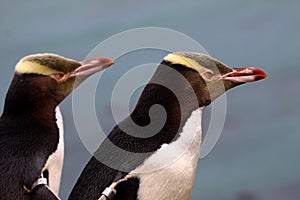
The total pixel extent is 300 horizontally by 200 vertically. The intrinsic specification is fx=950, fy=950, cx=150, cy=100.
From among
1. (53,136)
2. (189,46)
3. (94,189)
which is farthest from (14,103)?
(189,46)

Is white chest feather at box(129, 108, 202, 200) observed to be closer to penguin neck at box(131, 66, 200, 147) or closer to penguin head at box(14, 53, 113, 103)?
penguin neck at box(131, 66, 200, 147)

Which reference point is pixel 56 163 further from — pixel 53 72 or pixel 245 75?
pixel 245 75

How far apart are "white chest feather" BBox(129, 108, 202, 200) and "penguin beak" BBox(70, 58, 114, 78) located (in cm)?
36

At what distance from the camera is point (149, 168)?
3039 millimetres

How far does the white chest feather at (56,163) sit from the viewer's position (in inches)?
122

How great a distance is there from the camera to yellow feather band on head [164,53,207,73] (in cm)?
319

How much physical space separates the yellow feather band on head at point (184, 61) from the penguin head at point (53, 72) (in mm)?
219

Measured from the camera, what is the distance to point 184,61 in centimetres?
319

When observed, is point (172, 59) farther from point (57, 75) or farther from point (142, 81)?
point (57, 75)

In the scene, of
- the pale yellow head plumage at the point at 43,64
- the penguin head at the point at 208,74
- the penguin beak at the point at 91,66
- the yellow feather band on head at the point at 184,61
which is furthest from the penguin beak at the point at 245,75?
the pale yellow head plumage at the point at 43,64

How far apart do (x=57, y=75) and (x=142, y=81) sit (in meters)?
0.32

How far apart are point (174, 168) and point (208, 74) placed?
1.18 ft

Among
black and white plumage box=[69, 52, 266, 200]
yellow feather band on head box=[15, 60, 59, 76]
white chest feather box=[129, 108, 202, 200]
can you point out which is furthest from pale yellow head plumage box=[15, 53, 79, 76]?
white chest feather box=[129, 108, 202, 200]

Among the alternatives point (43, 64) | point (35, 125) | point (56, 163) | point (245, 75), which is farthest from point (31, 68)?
point (245, 75)
